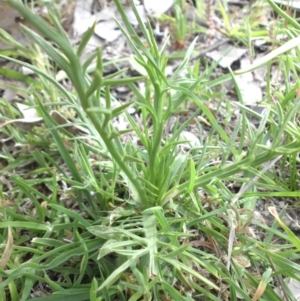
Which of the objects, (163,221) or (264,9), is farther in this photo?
(264,9)

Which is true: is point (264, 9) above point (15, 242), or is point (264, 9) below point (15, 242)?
above

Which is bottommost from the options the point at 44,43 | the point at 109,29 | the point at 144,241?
the point at 144,241

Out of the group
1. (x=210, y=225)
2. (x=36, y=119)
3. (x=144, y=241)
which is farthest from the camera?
(x=36, y=119)

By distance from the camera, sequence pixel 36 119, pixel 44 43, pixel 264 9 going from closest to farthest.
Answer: pixel 44 43
pixel 36 119
pixel 264 9

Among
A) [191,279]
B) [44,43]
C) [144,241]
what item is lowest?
[191,279]

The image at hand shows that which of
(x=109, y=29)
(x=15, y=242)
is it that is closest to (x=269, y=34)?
(x=109, y=29)

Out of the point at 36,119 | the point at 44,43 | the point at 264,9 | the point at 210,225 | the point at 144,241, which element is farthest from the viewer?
the point at 264,9

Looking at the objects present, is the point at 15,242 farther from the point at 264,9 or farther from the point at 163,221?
the point at 264,9

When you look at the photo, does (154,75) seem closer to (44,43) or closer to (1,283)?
(44,43)

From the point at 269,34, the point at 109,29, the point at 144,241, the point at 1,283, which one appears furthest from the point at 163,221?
the point at 109,29
